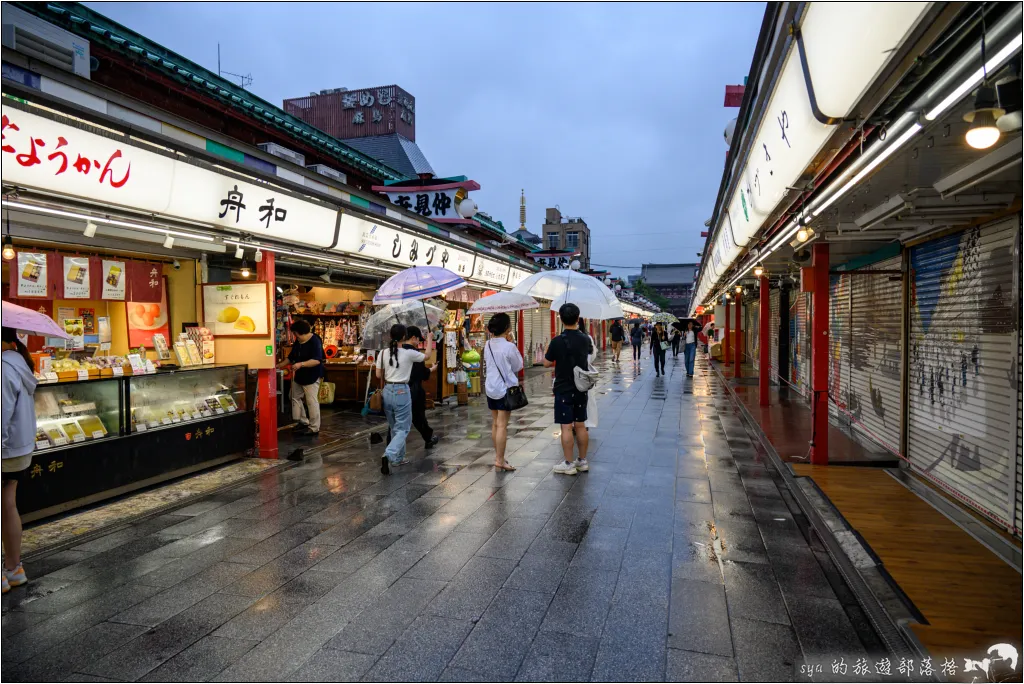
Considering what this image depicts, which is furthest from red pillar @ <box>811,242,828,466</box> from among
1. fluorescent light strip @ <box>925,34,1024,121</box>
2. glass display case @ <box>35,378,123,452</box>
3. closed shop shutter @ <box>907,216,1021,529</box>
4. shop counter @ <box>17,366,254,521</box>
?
glass display case @ <box>35,378,123,452</box>

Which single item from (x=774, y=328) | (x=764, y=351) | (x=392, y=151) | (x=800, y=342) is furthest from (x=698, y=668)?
(x=392, y=151)

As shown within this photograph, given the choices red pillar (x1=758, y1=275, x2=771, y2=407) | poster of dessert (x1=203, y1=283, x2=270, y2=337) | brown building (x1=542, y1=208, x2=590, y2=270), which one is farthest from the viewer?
brown building (x1=542, y1=208, x2=590, y2=270)

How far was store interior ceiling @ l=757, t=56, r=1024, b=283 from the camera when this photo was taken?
145 inches

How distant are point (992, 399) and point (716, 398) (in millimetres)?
9566

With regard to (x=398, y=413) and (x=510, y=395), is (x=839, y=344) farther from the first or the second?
(x=398, y=413)

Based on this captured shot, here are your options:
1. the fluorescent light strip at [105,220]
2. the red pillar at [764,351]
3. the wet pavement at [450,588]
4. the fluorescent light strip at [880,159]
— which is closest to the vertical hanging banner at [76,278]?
the fluorescent light strip at [105,220]

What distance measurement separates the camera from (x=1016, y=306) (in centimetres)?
512

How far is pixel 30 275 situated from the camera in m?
7.01

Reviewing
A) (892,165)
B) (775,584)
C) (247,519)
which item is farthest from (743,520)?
(247,519)

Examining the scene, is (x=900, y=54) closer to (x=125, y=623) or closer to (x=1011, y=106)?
(x=1011, y=106)

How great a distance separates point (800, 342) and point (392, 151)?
49.1 ft

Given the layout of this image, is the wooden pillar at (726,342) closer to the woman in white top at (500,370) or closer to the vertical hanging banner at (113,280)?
the woman in white top at (500,370)

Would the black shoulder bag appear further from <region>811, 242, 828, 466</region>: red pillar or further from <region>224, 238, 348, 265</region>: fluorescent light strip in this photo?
<region>811, 242, 828, 466</region>: red pillar

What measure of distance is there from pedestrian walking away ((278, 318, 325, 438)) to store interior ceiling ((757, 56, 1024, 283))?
303 inches
